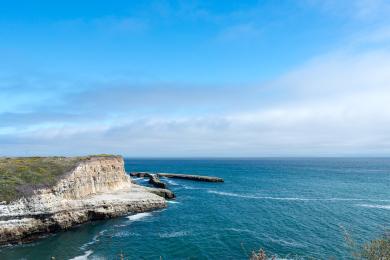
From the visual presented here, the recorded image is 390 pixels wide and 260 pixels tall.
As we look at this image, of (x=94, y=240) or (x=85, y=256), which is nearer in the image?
(x=85, y=256)

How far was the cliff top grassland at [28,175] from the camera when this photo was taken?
49.3 meters

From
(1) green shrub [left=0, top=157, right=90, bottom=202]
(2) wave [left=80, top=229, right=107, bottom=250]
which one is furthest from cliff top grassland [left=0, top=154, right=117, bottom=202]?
(2) wave [left=80, top=229, right=107, bottom=250]

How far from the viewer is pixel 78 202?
5672 centimetres

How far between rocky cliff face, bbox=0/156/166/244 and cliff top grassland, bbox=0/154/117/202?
134 centimetres

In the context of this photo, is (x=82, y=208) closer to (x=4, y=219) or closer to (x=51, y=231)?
(x=51, y=231)

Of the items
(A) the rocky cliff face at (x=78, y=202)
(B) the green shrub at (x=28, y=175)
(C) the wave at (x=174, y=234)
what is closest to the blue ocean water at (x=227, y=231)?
(C) the wave at (x=174, y=234)

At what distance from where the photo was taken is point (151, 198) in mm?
69250

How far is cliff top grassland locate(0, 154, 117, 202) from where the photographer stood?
162ft

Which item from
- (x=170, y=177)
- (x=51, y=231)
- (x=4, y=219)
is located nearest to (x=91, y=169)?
(x=51, y=231)

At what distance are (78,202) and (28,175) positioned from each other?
1001cm

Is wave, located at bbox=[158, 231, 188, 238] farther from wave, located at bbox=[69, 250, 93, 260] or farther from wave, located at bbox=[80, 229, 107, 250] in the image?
wave, located at bbox=[69, 250, 93, 260]

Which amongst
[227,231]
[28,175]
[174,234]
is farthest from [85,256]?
[28,175]

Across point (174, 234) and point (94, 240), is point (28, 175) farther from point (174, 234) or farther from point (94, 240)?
point (174, 234)

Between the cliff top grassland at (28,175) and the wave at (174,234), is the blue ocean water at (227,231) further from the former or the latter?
the cliff top grassland at (28,175)
